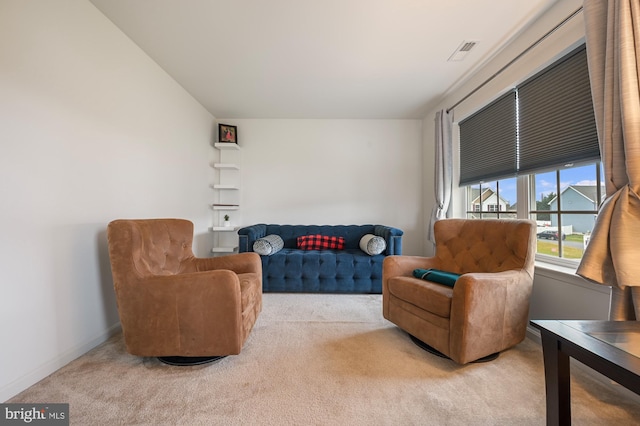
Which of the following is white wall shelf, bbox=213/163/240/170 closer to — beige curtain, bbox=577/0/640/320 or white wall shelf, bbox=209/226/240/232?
white wall shelf, bbox=209/226/240/232

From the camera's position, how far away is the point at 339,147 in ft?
12.5

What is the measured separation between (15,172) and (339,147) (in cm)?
330

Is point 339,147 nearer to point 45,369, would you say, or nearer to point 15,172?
point 15,172

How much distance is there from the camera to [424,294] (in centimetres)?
163

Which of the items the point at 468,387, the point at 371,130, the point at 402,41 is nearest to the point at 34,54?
the point at 402,41

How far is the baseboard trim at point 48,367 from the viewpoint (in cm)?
123

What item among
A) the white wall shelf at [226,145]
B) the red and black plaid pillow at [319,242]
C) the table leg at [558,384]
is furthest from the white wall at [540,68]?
the white wall shelf at [226,145]

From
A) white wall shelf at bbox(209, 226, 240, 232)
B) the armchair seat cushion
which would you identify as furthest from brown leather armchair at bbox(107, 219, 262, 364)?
white wall shelf at bbox(209, 226, 240, 232)

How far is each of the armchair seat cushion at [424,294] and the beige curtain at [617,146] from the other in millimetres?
685

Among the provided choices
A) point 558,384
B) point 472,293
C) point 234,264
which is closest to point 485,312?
point 472,293

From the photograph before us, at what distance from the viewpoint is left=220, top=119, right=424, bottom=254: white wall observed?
12.4ft

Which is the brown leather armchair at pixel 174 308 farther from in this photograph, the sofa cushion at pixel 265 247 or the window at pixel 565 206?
the window at pixel 565 206

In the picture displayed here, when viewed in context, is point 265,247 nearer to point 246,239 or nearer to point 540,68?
point 246,239

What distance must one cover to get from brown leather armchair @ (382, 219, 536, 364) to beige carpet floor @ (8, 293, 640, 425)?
164 mm
